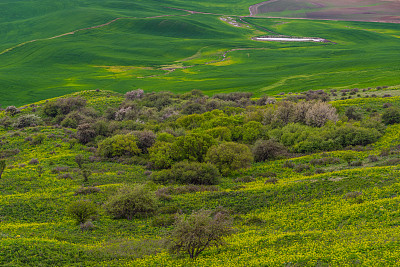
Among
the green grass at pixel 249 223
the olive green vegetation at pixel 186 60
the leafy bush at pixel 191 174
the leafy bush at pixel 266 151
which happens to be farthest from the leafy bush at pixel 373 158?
the olive green vegetation at pixel 186 60

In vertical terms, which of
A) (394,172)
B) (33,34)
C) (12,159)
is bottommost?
(12,159)

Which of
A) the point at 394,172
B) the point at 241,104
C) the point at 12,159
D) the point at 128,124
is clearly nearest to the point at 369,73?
the point at 241,104

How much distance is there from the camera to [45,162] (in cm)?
4744

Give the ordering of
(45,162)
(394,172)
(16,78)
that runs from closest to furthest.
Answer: (394,172), (45,162), (16,78)

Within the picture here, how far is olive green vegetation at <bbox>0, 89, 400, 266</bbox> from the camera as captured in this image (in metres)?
20.9

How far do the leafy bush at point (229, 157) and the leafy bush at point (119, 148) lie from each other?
1325cm

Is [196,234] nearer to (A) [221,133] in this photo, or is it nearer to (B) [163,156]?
(B) [163,156]

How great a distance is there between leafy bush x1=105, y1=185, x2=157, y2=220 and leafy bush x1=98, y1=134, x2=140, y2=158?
66.4 feet

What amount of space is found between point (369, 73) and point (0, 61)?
141103 mm

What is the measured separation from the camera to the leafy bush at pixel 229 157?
40750 millimetres

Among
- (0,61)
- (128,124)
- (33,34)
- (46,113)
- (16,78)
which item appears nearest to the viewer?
(128,124)

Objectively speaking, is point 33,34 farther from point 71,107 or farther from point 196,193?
point 196,193

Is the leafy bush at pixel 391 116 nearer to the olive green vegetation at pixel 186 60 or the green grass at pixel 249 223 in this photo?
the green grass at pixel 249 223

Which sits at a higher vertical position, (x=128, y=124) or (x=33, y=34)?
(x=33, y=34)
